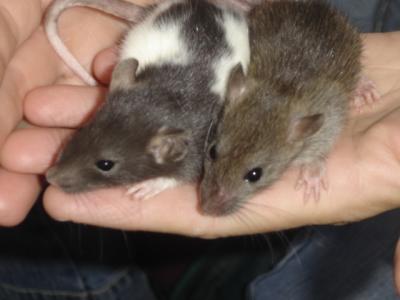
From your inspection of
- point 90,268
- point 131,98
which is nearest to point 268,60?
point 131,98

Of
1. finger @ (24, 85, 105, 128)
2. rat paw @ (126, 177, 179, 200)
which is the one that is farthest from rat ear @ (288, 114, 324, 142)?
finger @ (24, 85, 105, 128)

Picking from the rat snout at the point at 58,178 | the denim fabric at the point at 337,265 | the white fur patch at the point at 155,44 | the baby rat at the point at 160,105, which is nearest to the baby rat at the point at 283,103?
the baby rat at the point at 160,105

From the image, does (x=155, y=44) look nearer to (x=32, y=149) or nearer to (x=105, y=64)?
(x=105, y=64)

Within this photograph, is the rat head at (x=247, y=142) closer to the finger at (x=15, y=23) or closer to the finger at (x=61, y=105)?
the finger at (x=61, y=105)

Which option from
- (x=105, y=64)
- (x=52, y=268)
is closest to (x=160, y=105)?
(x=105, y=64)

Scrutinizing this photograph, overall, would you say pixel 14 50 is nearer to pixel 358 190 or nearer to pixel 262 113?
pixel 262 113

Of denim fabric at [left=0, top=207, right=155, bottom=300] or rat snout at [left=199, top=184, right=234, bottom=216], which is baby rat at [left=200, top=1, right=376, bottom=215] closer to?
rat snout at [left=199, top=184, right=234, bottom=216]
